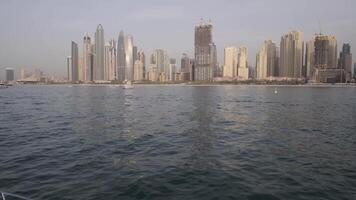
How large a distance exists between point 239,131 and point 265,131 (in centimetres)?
273

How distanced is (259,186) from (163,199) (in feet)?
16.0

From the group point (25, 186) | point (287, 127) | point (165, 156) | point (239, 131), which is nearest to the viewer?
point (25, 186)

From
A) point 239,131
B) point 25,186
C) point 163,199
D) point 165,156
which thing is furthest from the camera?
point 239,131

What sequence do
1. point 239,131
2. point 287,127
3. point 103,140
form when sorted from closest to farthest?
point 103,140
point 239,131
point 287,127

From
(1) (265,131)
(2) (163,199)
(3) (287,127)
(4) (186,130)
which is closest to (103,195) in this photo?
(2) (163,199)

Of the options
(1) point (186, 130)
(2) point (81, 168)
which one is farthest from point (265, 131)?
(2) point (81, 168)

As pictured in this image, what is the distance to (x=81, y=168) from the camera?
61.4ft

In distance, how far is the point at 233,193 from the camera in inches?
592

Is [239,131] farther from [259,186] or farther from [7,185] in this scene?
[7,185]

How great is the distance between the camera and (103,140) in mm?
28109

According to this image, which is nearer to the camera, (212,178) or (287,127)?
(212,178)

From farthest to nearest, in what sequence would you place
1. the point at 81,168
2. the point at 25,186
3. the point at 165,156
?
the point at 165,156 → the point at 81,168 → the point at 25,186

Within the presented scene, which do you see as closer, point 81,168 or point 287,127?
point 81,168

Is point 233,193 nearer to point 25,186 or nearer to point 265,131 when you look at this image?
point 25,186
